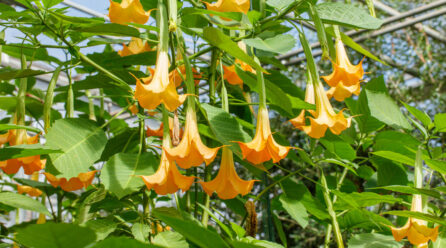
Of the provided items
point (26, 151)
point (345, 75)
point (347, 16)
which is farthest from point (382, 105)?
point (26, 151)

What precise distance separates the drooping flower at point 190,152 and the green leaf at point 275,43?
155 millimetres

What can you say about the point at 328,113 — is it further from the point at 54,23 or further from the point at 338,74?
the point at 54,23

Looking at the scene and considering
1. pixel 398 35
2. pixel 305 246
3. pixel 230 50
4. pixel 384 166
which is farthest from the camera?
pixel 398 35

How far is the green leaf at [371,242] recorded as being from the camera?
0.77 metres

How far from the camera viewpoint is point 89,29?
60 centimetres

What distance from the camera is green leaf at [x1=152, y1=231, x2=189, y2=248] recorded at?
0.58 m

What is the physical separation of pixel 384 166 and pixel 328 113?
1.00 feet

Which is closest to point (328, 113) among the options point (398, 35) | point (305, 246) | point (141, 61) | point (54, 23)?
point (141, 61)

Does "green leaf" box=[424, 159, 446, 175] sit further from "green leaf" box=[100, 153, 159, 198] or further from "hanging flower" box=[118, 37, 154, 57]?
"hanging flower" box=[118, 37, 154, 57]

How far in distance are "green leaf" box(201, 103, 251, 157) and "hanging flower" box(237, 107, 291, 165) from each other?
0.07 feet

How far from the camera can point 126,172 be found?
68 cm

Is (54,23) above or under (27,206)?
above

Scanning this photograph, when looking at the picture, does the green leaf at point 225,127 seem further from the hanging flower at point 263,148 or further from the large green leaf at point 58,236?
the large green leaf at point 58,236

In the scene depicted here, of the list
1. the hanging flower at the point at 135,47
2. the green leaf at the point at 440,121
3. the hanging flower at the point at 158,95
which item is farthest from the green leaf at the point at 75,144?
the green leaf at the point at 440,121
